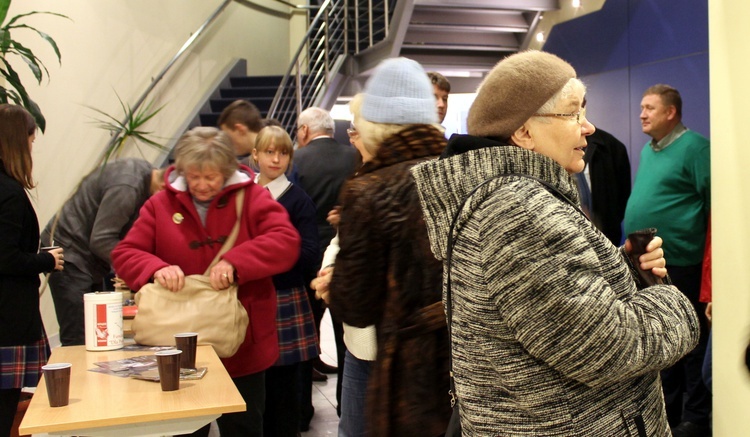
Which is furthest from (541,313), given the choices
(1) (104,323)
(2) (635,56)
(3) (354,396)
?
(2) (635,56)

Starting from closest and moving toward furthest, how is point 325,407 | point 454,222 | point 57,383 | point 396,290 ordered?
point 454,222 → point 396,290 → point 57,383 → point 325,407

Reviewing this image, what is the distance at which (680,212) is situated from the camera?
419 cm

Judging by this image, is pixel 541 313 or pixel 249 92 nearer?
pixel 541 313

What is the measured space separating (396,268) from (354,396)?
21.8 inches

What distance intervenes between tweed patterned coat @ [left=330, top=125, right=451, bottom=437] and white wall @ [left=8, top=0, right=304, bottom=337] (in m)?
A: 4.62

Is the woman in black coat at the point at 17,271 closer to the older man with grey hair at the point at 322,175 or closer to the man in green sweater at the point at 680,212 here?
the older man with grey hair at the point at 322,175

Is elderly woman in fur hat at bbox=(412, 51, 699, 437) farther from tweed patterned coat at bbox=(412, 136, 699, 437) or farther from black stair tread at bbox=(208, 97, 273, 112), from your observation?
black stair tread at bbox=(208, 97, 273, 112)

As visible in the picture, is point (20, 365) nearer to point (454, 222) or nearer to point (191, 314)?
point (191, 314)

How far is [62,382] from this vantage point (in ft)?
6.84

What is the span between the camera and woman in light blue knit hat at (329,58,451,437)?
188 cm

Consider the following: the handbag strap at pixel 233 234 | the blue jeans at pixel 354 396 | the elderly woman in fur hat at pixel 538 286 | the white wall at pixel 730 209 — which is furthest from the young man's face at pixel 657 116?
the elderly woman in fur hat at pixel 538 286

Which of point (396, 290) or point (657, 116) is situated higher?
point (657, 116)

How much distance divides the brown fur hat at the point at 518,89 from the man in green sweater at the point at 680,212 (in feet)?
9.61

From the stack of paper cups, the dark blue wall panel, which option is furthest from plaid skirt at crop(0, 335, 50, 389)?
the dark blue wall panel
